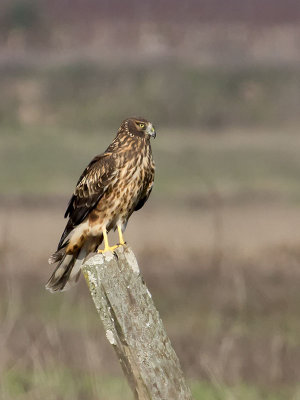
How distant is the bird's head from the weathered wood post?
6.36 ft

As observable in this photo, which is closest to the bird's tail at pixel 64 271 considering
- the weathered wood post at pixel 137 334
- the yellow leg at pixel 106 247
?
the yellow leg at pixel 106 247

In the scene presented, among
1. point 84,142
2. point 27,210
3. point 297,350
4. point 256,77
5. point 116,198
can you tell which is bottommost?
point 297,350

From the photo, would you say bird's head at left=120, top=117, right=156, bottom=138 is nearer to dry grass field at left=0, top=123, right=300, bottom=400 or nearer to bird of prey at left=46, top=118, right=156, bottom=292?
bird of prey at left=46, top=118, right=156, bottom=292

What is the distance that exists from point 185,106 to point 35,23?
8075 millimetres

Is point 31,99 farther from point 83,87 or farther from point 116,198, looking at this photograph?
point 116,198

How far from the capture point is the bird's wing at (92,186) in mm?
6043

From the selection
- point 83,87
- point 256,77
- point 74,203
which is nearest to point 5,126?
point 83,87

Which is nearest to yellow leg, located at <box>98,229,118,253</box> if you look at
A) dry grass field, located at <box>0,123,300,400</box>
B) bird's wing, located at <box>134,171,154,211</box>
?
bird's wing, located at <box>134,171,154,211</box>

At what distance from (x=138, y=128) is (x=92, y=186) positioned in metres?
0.33

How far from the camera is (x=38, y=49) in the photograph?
3431 centimetres

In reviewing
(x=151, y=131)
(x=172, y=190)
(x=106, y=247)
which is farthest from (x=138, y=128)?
(x=172, y=190)

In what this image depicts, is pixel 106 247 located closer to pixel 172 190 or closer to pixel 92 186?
pixel 92 186

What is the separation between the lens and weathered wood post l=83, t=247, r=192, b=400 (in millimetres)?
4066

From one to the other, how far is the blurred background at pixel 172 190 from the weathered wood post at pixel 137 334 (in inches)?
53.5
